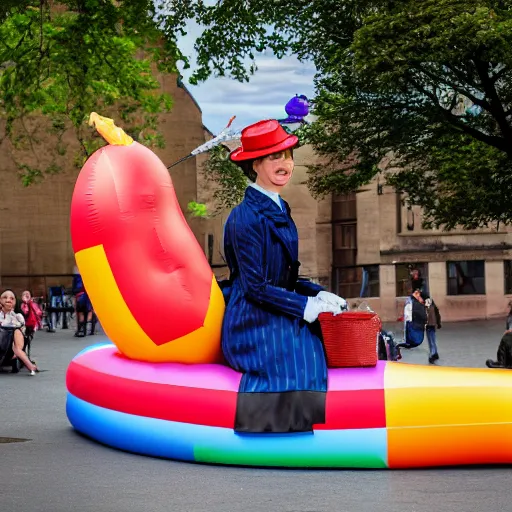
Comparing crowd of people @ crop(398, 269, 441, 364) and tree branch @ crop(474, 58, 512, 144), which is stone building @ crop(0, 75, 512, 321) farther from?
crowd of people @ crop(398, 269, 441, 364)

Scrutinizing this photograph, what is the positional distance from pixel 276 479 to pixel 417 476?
2.96ft

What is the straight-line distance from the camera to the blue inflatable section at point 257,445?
7320 millimetres

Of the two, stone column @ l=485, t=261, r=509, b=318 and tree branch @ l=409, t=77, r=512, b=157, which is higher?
tree branch @ l=409, t=77, r=512, b=157

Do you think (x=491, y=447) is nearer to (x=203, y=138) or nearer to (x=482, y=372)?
(x=482, y=372)

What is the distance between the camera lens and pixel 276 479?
7.13m

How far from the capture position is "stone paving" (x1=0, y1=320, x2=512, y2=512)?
6.36 meters

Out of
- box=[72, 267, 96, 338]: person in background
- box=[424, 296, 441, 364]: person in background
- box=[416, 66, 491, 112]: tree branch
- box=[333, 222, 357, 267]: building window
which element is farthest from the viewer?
box=[333, 222, 357, 267]: building window

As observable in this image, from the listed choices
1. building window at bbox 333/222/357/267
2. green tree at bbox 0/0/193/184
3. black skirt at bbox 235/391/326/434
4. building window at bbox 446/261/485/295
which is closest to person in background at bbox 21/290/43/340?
green tree at bbox 0/0/193/184

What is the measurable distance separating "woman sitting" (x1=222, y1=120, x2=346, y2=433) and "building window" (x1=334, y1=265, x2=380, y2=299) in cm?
3402

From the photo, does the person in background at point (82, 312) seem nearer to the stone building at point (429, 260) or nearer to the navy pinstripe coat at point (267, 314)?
the stone building at point (429, 260)

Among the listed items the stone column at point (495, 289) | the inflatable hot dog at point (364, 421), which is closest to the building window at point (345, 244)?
the stone column at point (495, 289)

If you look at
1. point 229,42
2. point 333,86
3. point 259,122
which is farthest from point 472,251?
point 259,122

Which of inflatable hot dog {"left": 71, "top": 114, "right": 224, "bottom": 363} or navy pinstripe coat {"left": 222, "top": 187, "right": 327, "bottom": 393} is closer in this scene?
navy pinstripe coat {"left": 222, "top": 187, "right": 327, "bottom": 393}

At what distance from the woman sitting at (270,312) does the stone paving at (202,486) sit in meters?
0.45
